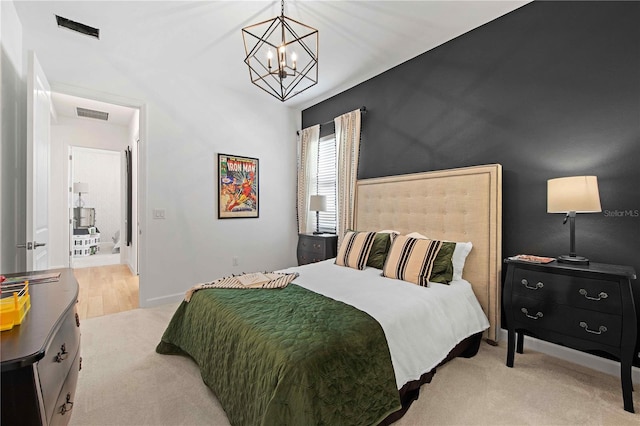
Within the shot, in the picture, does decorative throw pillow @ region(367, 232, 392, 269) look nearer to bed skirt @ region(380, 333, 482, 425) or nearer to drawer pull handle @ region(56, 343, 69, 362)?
bed skirt @ region(380, 333, 482, 425)

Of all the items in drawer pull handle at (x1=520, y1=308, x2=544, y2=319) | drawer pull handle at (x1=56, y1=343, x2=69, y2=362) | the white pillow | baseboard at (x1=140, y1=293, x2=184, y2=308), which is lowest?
baseboard at (x1=140, y1=293, x2=184, y2=308)

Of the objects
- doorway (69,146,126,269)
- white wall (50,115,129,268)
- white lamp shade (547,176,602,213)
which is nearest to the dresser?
white lamp shade (547,176,602,213)

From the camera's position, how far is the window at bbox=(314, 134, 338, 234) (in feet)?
14.8

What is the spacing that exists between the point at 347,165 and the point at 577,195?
2542 mm

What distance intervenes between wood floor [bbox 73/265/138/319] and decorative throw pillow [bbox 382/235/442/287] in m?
3.15

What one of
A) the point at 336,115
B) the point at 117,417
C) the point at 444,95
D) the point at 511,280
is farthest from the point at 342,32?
the point at 117,417

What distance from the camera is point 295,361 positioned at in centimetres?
132

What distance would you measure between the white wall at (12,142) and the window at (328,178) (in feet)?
11.0

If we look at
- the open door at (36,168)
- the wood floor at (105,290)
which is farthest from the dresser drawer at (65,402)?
the wood floor at (105,290)

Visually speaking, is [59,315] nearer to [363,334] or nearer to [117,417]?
[117,417]

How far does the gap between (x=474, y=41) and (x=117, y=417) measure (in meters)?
4.09

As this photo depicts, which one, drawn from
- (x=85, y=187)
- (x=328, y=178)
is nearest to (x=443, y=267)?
(x=328, y=178)

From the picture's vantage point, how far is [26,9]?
2.55 metres

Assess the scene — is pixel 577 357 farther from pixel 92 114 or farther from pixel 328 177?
pixel 92 114
